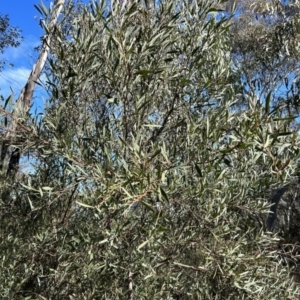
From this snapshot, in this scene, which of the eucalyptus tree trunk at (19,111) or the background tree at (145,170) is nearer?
the background tree at (145,170)

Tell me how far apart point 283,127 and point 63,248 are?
4.24 feet

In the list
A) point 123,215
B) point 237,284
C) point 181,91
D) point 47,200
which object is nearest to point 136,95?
point 181,91

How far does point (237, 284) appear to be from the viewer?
235cm

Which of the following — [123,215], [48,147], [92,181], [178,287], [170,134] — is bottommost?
[178,287]

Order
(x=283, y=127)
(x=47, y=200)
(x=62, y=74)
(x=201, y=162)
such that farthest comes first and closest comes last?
(x=47, y=200), (x=62, y=74), (x=201, y=162), (x=283, y=127)

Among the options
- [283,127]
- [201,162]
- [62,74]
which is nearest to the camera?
[283,127]

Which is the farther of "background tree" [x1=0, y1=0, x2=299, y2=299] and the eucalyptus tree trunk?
the eucalyptus tree trunk

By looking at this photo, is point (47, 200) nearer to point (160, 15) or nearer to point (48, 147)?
point (48, 147)

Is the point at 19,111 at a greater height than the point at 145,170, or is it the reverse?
the point at 19,111

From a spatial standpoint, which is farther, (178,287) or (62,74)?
(178,287)

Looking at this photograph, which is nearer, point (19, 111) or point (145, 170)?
point (145, 170)

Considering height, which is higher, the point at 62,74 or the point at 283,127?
the point at 62,74

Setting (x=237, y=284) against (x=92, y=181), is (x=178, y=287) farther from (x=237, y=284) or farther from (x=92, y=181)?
(x=92, y=181)

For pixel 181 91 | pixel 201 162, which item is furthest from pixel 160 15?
pixel 201 162
